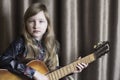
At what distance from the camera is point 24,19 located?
1.51m

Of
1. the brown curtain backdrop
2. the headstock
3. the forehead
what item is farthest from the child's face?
the headstock

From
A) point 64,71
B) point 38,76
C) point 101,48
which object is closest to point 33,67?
point 38,76

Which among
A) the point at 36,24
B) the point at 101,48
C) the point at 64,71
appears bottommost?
the point at 64,71

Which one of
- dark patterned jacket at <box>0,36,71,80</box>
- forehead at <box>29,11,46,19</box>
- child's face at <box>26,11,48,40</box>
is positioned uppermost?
forehead at <box>29,11,46,19</box>

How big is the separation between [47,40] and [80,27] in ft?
0.77

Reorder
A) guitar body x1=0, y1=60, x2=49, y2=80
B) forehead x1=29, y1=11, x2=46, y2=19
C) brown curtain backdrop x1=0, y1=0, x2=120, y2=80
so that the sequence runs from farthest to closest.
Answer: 1. brown curtain backdrop x1=0, y1=0, x2=120, y2=80
2. forehead x1=29, y1=11, x2=46, y2=19
3. guitar body x1=0, y1=60, x2=49, y2=80

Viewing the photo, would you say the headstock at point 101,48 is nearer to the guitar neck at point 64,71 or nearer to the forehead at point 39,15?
the guitar neck at point 64,71

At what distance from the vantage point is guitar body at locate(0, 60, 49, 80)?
1355mm

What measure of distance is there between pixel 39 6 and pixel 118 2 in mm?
498

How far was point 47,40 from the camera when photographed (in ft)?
5.17

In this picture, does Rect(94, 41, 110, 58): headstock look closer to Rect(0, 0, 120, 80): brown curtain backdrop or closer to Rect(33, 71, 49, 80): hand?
Rect(0, 0, 120, 80): brown curtain backdrop

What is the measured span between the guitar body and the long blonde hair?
9 cm

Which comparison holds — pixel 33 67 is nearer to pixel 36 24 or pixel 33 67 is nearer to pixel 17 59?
pixel 17 59

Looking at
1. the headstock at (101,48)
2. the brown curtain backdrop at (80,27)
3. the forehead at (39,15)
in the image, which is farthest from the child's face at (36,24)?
the headstock at (101,48)
